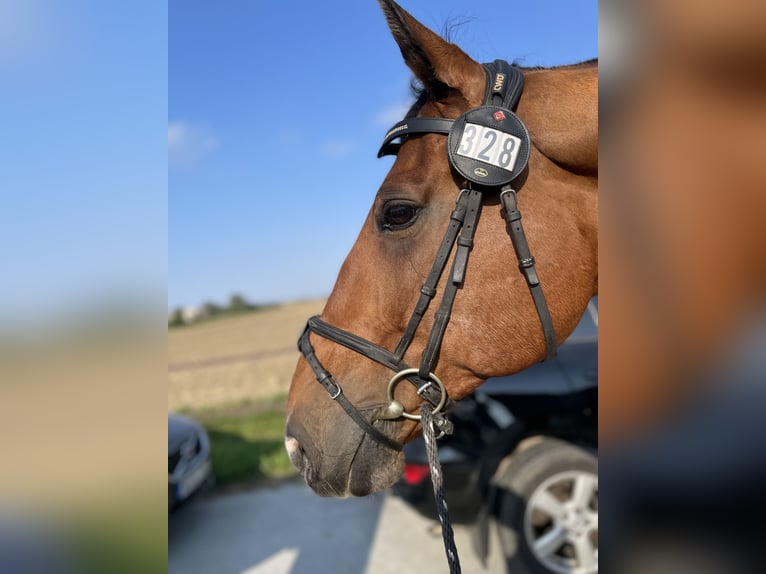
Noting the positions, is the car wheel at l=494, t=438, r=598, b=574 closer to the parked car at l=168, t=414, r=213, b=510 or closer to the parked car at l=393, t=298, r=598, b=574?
the parked car at l=393, t=298, r=598, b=574

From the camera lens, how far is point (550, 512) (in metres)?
3.33

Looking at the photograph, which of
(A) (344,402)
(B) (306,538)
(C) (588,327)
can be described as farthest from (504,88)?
(B) (306,538)

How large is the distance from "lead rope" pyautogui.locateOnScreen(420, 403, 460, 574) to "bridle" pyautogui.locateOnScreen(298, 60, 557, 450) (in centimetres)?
5

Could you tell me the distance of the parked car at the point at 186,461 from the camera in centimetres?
445

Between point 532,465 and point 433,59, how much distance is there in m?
2.77

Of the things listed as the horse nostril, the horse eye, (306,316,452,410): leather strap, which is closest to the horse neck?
the horse eye

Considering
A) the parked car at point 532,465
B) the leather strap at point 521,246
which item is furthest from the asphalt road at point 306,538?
the leather strap at point 521,246

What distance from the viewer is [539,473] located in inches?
131

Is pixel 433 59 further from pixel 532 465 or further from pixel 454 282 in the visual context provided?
pixel 532 465

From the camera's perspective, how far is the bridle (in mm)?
1578

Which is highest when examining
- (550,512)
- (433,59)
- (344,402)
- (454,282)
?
(433,59)

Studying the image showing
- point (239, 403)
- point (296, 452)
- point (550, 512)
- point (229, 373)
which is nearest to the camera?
point (296, 452)
